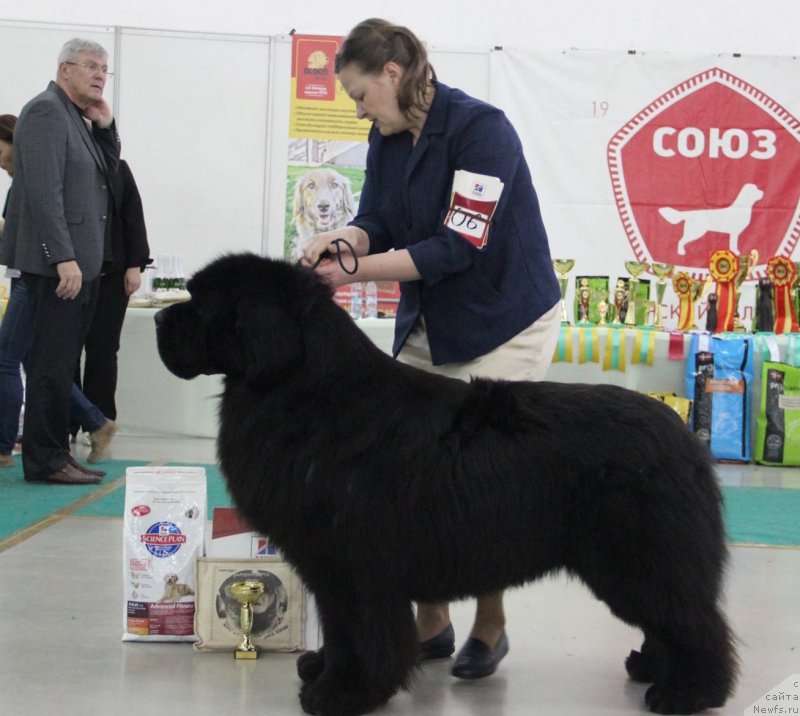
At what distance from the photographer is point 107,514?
439cm

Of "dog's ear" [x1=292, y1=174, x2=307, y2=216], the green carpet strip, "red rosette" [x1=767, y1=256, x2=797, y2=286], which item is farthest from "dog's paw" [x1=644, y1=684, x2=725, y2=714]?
"dog's ear" [x1=292, y1=174, x2=307, y2=216]

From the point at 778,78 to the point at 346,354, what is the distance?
6187 millimetres

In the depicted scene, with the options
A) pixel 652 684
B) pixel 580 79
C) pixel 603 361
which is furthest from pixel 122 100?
pixel 652 684

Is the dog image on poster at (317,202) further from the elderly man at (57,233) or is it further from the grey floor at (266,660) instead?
the grey floor at (266,660)

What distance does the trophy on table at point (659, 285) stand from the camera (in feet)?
22.2

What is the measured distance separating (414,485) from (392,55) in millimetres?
1079

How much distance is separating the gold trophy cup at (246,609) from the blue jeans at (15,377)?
2738 millimetres

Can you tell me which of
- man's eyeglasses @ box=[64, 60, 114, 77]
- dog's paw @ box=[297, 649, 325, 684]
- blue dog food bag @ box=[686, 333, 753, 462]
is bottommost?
dog's paw @ box=[297, 649, 325, 684]

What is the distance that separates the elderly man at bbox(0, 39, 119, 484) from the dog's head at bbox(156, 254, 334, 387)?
249 centimetres

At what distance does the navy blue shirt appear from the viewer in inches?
103

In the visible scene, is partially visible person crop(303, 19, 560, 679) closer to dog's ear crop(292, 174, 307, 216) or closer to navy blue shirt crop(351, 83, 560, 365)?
navy blue shirt crop(351, 83, 560, 365)

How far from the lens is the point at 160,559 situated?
284 centimetres

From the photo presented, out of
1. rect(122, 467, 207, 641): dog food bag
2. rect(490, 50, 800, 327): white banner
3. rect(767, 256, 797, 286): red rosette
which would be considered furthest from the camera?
rect(490, 50, 800, 327): white banner

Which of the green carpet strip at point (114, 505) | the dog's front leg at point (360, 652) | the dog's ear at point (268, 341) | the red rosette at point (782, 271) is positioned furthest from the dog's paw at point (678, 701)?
the red rosette at point (782, 271)
